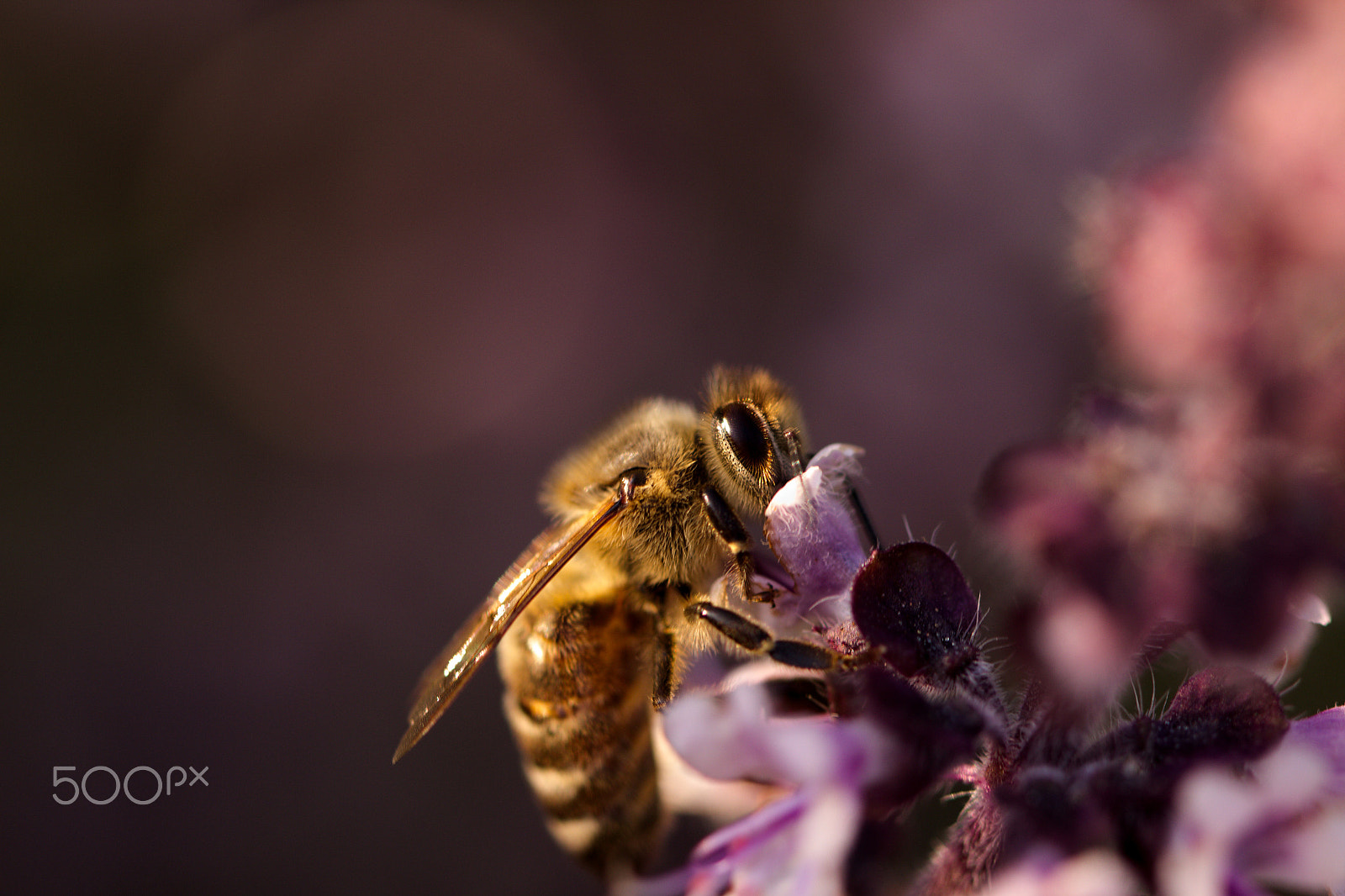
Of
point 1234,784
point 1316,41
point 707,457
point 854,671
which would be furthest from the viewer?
point 1316,41

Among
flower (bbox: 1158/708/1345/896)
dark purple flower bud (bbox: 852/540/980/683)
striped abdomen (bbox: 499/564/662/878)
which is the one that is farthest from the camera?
striped abdomen (bbox: 499/564/662/878)

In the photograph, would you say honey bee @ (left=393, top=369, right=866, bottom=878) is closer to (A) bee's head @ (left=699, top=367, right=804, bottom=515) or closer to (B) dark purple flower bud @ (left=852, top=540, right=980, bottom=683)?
(A) bee's head @ (left=699, top=367, right=804, bottom=515)

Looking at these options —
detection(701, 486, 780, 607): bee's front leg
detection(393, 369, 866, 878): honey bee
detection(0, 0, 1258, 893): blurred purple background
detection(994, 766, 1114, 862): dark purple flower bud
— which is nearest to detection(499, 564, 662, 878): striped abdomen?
detection(393, 369, 866, 878): honey bee

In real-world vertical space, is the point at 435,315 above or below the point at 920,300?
above

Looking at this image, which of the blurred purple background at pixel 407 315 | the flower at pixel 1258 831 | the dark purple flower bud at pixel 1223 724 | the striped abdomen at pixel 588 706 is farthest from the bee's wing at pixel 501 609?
the blurred purple background at pixel 407 315

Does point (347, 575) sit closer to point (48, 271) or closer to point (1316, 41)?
point (48, 271)

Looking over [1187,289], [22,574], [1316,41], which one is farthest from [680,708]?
[22,574]
